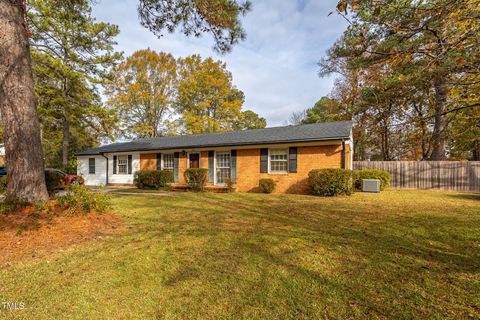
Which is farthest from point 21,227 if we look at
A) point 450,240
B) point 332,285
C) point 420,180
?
point 420,180

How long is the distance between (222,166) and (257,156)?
2.41 meters

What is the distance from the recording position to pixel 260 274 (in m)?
3.09

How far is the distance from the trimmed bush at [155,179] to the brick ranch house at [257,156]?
615 millimetres

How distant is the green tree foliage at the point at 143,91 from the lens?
25625mm

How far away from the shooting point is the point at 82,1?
6.68 metres

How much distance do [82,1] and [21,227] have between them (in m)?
6.41

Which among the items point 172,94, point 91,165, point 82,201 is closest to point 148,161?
point 91,165

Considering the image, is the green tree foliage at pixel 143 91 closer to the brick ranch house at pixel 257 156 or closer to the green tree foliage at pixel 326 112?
the brick ranch house at pixel 257 156

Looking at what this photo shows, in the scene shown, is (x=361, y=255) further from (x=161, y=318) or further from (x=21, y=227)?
(x=21, y=227)

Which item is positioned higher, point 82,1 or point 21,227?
point 82,1

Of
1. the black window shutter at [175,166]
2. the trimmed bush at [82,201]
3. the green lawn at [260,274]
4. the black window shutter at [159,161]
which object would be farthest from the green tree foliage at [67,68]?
the green lawn at [260,274]

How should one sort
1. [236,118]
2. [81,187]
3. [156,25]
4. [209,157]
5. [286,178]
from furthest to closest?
[236,118]
[209,157]
[286,178]
[156,25]
[81,187]

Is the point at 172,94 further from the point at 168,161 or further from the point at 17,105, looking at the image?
the point at 17,105

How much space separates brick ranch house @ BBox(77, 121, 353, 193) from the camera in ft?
36.7
